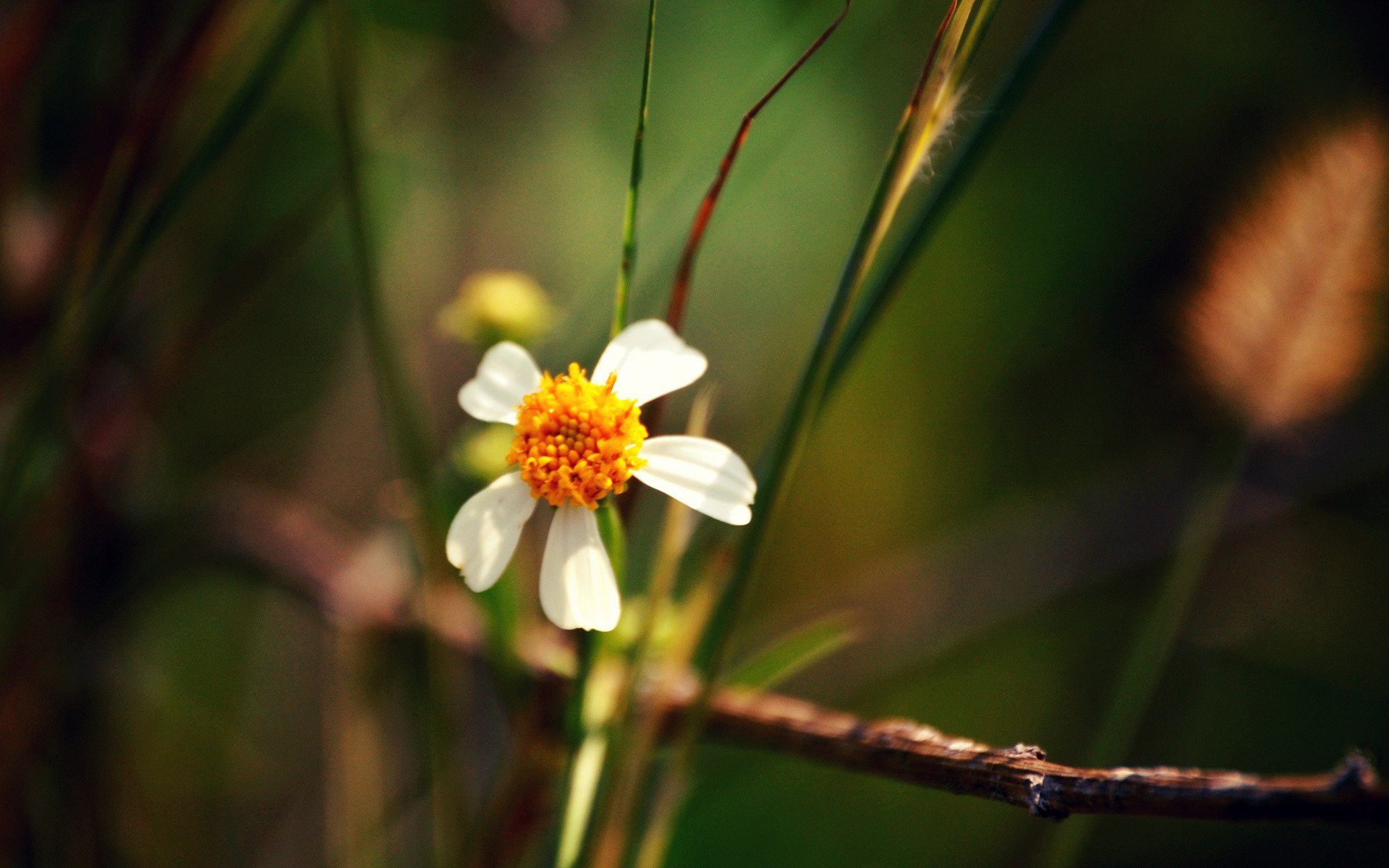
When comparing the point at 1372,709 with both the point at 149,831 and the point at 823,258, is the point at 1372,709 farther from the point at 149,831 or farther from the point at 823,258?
the point at 149,831

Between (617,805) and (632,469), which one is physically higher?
(632,469)

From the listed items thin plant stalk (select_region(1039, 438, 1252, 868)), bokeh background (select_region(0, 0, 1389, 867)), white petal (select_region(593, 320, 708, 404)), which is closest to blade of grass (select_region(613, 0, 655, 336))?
white petal (select_region(593, 320, 708, 404))

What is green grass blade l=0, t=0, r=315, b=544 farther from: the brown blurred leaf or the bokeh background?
the brown blurred leaf

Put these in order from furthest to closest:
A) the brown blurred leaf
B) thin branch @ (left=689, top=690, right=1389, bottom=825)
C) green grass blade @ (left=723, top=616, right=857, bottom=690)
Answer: the brown blurred leaf, green grass blade @ (left=723, top=616, right=857, bottom=690), thin branch @ (left=689, top=690, right=1389, bottom=825)

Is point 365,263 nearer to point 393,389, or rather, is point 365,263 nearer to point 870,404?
point 393,389

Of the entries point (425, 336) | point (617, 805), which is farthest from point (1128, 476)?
point (425, 336)

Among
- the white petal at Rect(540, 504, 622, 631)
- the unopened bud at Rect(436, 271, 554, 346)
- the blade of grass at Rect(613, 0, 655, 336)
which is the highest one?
the unopened bud at Rect(436, 271, 554, 346)
